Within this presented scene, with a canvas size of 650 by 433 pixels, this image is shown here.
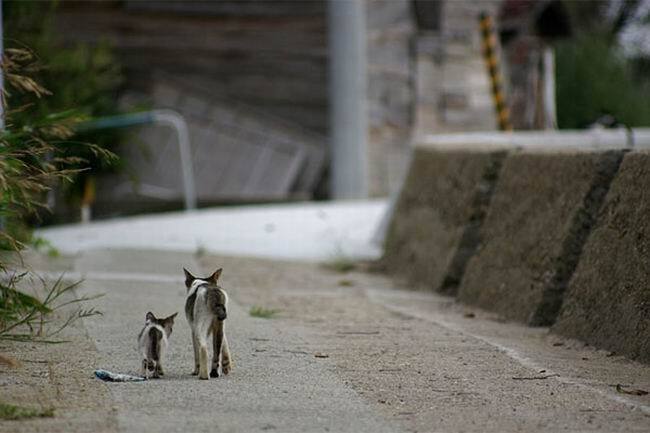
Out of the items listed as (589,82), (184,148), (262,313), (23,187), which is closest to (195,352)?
(23,187)

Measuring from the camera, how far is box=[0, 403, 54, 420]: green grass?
5273mm

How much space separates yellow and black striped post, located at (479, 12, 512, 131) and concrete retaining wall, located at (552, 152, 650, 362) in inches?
458

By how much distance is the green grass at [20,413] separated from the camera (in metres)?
5.27

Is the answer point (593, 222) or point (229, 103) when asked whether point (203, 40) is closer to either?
point (229, 103)

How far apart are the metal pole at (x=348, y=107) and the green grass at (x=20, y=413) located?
13109 mm

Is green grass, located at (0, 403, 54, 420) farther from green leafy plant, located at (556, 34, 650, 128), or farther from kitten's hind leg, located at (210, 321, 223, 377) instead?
green leafy plant, located at (556, 34, 650, 128)

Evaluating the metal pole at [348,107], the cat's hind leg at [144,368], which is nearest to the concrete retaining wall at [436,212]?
the cat's hind leg at [144,368]

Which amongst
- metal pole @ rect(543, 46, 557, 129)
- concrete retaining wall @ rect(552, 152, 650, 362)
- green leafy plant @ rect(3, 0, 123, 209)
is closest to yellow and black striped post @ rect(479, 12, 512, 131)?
metal pole @ rect(543, 46, 557, 129)

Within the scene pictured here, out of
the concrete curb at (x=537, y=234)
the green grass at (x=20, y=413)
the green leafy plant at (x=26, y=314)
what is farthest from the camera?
the concrete curb at (x=537, y=234)

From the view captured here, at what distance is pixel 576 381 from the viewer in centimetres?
652

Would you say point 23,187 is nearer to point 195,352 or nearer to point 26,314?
point 26,314

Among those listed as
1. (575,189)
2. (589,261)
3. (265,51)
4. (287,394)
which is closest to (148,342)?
(287,394)

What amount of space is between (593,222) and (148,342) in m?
3.30

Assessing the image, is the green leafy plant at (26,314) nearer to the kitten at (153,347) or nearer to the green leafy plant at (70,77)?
the kitten at (153,347)
